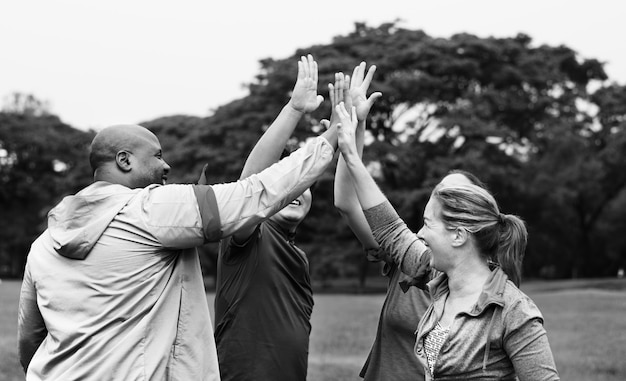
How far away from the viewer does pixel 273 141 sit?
3916 mm

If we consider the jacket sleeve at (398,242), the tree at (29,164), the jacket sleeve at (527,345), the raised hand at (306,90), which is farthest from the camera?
the tree at (29,164)

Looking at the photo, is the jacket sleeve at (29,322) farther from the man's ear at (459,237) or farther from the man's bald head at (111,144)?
the man's ear at (459,237)

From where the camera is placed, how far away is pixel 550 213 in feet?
123

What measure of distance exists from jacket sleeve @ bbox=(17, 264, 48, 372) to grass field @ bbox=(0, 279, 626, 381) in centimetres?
662

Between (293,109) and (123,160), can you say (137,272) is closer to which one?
(123,160)

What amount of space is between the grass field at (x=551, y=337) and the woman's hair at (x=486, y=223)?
23.8ft

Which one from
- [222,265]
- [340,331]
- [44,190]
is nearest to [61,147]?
[44,190]

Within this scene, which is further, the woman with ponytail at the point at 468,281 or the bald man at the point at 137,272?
the bald man at the point at 137,272

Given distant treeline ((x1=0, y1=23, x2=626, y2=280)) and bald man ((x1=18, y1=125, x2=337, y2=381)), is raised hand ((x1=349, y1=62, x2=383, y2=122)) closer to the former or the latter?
bald man ((x1=18, y1=125, x2=337, y2=381))

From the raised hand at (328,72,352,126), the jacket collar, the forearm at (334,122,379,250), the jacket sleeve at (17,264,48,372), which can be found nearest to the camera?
the jacket collar

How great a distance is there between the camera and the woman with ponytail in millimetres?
2918

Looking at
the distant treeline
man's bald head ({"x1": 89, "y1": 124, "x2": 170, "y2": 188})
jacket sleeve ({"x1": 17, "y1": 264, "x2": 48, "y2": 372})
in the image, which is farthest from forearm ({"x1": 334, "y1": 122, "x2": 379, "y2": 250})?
the distant treeline

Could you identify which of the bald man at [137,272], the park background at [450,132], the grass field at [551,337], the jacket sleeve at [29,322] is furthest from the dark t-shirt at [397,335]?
the park background at [450,132]

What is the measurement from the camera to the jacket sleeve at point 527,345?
2.84 meters
